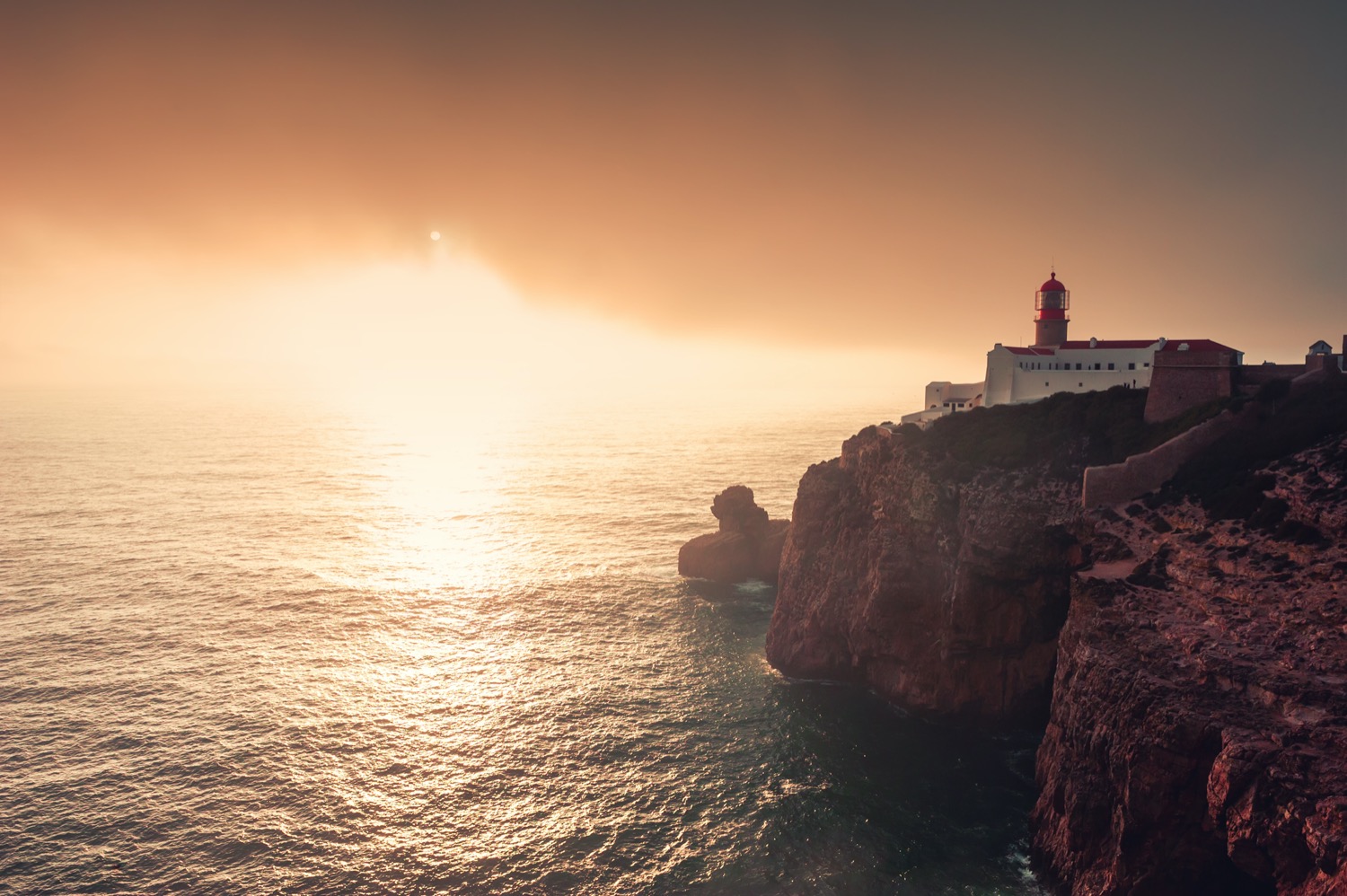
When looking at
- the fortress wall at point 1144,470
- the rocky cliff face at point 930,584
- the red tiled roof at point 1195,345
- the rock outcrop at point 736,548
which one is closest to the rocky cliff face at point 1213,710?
the rocky cliff face at point 930,584

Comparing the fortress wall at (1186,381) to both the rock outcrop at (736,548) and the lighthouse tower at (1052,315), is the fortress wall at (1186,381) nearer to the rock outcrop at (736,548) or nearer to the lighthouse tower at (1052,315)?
the lighthouse tower at (1052,315)

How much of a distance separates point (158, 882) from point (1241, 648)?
183 ft

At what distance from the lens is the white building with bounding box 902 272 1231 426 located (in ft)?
228

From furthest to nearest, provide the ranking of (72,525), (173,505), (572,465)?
(572,465), (173,505), (72,525)

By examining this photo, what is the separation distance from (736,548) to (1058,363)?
43.1m

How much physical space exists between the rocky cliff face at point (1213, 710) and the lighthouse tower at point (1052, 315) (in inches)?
1628

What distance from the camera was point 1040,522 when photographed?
4794 centimetres

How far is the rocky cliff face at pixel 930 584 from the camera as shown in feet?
154

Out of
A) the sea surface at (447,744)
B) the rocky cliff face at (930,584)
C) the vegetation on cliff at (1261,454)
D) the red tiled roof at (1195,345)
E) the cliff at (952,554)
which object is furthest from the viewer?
the red tiled roof at (1195,345)

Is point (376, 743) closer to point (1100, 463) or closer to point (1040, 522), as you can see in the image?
point (1040, 522)

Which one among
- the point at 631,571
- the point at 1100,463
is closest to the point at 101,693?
the point at 631,571

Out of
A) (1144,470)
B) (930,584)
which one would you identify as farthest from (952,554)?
(1144,470)

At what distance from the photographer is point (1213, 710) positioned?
28.3 metres

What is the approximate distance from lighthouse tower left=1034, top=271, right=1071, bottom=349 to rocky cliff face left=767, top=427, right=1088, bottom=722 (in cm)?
3467
